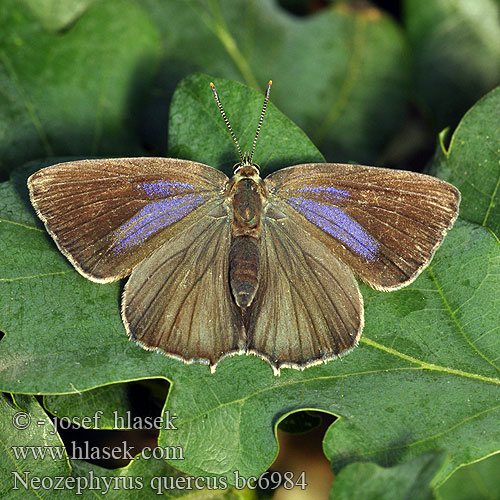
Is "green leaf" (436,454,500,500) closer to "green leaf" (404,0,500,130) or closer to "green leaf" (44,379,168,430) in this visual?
"green leaf" (44,379,168,430)

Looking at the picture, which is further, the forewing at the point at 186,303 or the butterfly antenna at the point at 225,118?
the butterfly antenna at the point at 225,118

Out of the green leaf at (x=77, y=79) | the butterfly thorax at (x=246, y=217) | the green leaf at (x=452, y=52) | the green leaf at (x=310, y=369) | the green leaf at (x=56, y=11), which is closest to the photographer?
the green leaf at (x=310, y=369)

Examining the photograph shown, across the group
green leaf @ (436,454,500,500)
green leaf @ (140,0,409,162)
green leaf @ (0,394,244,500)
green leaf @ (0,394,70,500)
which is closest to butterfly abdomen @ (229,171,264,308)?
green leaf @ (0,394,244,500)

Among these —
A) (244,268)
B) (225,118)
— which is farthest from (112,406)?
(225,118)

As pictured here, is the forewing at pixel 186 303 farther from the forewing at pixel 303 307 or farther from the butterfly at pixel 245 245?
the forewing at pixel 303 307

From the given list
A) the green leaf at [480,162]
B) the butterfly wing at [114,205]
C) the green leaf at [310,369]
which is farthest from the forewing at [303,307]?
the green leaf at [480,162]

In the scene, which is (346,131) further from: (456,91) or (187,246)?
(187,246)

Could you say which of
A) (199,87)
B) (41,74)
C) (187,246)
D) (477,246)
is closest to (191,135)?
(199,87)

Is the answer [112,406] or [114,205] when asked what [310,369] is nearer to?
[112,406]
